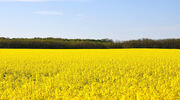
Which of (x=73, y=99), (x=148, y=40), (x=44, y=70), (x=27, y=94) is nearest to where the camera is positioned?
(x=73, y=99)

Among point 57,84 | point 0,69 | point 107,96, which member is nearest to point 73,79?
point 57,84

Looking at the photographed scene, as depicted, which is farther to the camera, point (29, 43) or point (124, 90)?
point (29, 43)

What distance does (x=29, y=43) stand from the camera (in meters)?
38.4

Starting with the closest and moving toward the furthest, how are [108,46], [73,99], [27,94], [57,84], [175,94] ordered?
1. [73,99]
2. [175,94]
3. [27,94]
4. [57,84]
5. [108,46]

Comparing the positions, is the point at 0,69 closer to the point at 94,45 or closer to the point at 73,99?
the point at 73,99

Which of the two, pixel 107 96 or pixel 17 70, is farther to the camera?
pixel 17 70

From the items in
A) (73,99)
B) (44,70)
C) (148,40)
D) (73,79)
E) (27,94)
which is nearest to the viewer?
(73,99)

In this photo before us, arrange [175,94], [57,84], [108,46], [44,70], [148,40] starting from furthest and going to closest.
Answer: [108,46], [148,40], [44,70], [57,84], [175,94]

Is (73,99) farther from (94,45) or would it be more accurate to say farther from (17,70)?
(94,45)

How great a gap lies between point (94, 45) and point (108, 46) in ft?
7.00

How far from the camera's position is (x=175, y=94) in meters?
5.21

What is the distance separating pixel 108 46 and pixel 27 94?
3157cm

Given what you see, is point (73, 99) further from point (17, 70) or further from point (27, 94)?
point (17, 70)

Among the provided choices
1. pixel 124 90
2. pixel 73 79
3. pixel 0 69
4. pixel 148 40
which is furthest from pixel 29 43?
pixel 124 90
